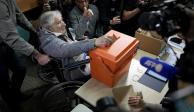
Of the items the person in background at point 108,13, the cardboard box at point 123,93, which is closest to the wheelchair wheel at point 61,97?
the cardboard box at point 123,93

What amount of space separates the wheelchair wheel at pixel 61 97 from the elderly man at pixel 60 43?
0.37 feet

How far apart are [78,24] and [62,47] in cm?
62

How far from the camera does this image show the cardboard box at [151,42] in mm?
2061

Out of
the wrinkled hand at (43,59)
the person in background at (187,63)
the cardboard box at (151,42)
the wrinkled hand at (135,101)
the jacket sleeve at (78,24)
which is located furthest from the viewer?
the jacket sleeve at (78,24)

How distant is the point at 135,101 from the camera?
1601mm

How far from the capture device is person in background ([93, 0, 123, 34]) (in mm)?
2625

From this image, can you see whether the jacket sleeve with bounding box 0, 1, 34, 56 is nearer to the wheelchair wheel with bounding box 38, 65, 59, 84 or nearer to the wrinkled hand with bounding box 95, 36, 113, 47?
the wrinkled hand with bounding box 95, 36, 113, 47

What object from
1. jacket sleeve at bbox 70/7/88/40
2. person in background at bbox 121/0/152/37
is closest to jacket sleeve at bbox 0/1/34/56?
jacket sleeve at bbox 70/7/88/40

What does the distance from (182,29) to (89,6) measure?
1.69 metres

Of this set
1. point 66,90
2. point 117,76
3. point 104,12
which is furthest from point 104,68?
point 104,12

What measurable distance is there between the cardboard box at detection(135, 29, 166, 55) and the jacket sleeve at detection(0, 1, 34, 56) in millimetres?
1001

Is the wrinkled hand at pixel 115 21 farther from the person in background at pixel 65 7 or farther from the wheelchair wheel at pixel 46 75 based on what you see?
the wheelchair wheel at pixel 46 75

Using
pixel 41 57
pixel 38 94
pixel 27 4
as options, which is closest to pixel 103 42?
Result: pixel 41 57

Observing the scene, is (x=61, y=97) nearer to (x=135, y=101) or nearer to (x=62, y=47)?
(x=62, y=47)
